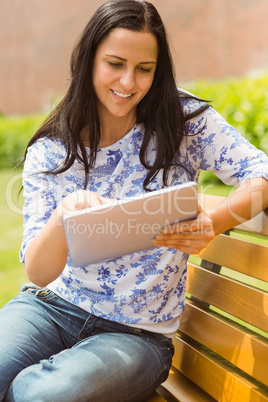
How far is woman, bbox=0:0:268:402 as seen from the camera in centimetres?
152

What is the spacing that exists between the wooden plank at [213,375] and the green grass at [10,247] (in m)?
1.23

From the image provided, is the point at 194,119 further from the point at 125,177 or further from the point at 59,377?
the point at 59,377

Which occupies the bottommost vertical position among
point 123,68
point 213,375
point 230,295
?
point 213,375

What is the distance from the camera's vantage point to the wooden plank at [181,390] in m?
1.72

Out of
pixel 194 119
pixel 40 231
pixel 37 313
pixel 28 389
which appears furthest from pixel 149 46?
pixel 28 389

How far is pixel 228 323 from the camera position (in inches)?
68.3

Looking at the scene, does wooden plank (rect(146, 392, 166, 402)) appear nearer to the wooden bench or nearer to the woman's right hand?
the wooden bench

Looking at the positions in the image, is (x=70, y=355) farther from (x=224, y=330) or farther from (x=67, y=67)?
(x=67, y=67)

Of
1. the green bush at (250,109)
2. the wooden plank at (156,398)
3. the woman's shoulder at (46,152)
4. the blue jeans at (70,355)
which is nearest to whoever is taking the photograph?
the blue jeans at (70,355)

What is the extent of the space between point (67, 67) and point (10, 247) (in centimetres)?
837

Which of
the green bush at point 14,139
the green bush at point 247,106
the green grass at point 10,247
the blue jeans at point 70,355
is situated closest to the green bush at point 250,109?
the green bush at point 247,106

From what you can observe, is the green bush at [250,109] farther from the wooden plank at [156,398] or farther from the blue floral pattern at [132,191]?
the wooden plank at [156,398]

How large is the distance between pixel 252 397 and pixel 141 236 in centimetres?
61

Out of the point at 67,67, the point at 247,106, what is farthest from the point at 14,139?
the point at 247,106
